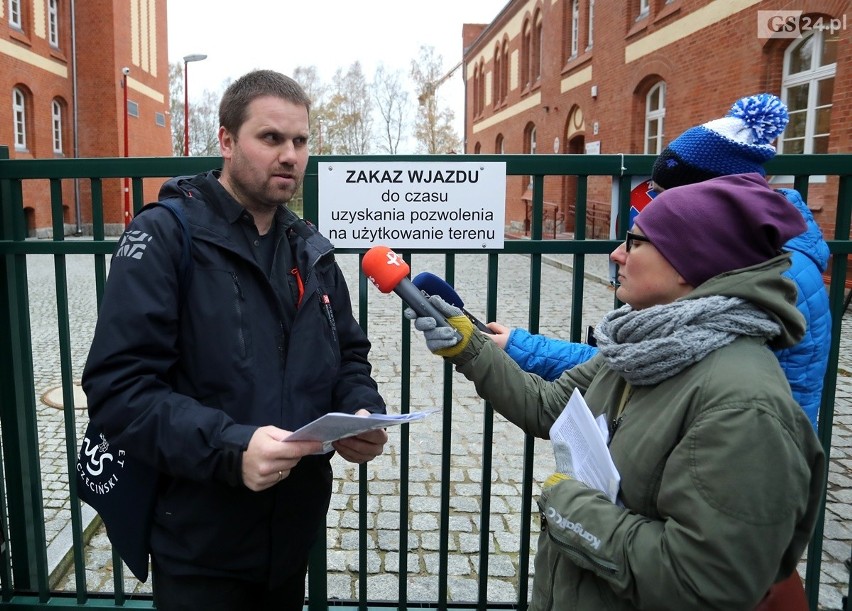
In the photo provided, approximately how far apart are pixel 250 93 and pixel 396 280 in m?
0.71

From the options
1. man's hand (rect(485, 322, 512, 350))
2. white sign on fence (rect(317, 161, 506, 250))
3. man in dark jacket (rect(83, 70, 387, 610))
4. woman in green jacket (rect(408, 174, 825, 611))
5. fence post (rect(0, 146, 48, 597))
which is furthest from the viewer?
fence post (rect(0, 146, 48, 597))

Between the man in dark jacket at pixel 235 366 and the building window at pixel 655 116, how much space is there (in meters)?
16.7

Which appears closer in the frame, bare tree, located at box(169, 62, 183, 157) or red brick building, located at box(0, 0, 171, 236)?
red brick building, located at box(0, 0, 171, 236)

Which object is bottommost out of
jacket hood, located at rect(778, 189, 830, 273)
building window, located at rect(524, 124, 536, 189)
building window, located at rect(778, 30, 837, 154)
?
jacket hood, located at rect(778, 189, 830, 273)

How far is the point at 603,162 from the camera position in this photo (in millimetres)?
2701

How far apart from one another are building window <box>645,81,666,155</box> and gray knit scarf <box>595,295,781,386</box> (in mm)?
16945

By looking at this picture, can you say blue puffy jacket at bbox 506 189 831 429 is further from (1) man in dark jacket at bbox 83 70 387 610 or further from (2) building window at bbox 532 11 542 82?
(2) building window at bbox 532 11 542 82

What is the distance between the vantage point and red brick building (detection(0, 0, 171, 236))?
20.9m

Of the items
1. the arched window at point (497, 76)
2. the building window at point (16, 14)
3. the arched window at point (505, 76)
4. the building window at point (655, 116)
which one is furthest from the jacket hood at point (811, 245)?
the arched window at point (497, 76)

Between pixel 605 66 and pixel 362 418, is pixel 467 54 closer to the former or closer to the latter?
pixel 605 66

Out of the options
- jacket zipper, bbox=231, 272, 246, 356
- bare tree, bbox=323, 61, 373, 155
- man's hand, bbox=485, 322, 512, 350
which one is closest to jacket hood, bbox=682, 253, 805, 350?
man's hand, bbox=485, 322, 512, 350

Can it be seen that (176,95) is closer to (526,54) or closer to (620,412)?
(526,54)

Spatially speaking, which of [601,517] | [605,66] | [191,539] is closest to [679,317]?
[601,517]

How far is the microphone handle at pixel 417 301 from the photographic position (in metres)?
2.08
